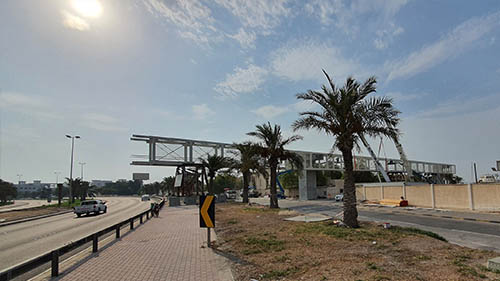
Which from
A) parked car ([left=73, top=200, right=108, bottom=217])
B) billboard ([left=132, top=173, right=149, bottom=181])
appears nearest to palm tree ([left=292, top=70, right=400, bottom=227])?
parked car ([left=73, top=200, right=108, bottom=217])

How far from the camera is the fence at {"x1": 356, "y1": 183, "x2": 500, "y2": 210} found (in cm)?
2311

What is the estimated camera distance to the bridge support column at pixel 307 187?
53.2 m

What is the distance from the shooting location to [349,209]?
13.9 m

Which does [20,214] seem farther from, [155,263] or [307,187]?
[307,187]

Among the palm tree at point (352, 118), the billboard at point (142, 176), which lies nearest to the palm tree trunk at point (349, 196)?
the palm tree at point (352, 118)

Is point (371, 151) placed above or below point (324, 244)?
above

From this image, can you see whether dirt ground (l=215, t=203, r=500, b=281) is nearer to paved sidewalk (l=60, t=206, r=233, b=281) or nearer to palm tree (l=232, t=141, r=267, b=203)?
paved sidewalk (l=60, t=206, r=233, b=281)

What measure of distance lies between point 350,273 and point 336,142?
9497 millimetres

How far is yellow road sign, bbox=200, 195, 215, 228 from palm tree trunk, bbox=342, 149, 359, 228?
22.6ft

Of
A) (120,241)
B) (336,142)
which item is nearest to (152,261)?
(120,241)

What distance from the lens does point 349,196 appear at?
1417cm

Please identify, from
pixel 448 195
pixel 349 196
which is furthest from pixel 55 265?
pixel 448 195

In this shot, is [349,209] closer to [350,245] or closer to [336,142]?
[336,142]

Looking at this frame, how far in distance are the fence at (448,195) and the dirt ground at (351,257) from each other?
17.1m
